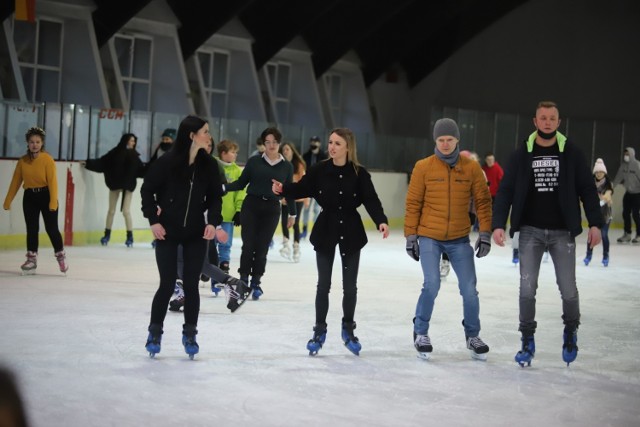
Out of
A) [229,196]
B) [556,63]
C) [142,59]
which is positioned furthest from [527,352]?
[556,63]

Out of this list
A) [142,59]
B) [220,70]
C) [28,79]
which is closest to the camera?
[28,79]

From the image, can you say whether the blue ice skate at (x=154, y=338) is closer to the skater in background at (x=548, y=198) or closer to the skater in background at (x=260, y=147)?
the skater in background at (x=548, y=198)

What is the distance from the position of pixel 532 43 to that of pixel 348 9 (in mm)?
5458

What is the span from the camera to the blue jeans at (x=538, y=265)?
5.90 m

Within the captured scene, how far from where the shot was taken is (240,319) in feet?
26.2

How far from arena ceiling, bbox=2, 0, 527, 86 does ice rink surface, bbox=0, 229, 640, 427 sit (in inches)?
484

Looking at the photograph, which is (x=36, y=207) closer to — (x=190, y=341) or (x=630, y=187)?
(x=190, y=341)

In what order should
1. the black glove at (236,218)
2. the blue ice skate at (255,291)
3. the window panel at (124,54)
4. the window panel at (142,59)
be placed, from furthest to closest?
the window panel at (142,59) < the window panel at (124,54) < the black glove at (236,218) < the blue ice skate at (255,291)

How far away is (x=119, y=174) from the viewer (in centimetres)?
1467

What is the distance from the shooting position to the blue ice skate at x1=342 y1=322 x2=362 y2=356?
6484mm

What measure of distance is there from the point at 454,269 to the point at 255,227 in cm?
302

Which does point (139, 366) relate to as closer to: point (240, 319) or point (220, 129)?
point (240, 319)

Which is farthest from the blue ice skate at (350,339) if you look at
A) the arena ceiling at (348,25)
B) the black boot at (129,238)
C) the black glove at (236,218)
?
the arena ceiling at (348,25)

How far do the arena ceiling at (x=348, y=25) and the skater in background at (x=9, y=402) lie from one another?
19.2 meters
